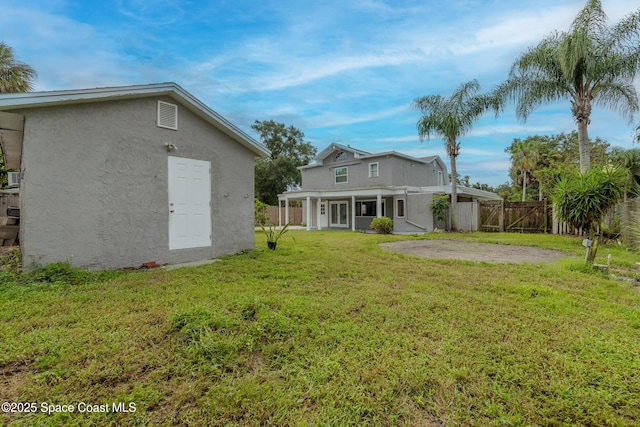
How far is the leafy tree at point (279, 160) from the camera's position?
32.2 metres

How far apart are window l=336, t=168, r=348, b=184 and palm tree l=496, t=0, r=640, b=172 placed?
1097 centimetres

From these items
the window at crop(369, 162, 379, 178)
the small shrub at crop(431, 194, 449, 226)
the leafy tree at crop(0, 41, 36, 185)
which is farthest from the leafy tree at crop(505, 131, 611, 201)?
the leafy tree at crop(0, 41, 36, 185)

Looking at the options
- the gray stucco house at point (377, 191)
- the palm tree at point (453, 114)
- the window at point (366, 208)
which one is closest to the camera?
the palm tree at point (453, 114)

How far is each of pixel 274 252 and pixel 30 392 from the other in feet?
20.8

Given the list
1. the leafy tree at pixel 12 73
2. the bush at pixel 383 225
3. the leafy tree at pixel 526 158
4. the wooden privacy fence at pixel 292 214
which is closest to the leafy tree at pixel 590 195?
the bush at pixel 383 225

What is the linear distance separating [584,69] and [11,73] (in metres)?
21.7

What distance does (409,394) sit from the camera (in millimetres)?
A: 2223

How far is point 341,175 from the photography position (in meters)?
21.7

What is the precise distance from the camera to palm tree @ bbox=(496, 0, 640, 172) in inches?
426

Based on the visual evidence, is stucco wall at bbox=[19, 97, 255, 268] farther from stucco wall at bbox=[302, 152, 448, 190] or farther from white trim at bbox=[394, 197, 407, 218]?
stucco wall at bbox=[302, 152, 448, 190]

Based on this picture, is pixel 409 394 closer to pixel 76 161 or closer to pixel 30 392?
pixel 30 392

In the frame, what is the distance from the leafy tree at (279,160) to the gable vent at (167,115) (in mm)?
24836

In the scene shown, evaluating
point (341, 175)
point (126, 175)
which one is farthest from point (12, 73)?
point (341, 175)

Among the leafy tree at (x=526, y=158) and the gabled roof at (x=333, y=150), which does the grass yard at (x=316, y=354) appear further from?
the leafy tree at (x=526, y=158)
